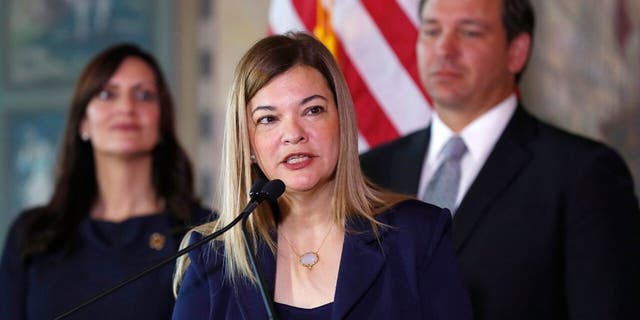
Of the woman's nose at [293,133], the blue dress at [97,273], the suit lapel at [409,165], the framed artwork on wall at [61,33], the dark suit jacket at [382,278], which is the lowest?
the blue dress at [97,273]

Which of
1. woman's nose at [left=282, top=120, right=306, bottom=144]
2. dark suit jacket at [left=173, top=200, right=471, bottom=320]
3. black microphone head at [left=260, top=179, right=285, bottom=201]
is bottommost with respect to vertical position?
dark suit jacket at [left=173, top=200, right=471, bottom=320]

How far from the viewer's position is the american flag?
369 centimetres

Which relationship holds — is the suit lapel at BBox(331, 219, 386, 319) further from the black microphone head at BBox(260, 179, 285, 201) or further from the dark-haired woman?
the dark-haired woman

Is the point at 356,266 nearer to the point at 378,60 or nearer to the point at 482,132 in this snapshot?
the point at 482,132

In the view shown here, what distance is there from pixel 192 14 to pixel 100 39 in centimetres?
54

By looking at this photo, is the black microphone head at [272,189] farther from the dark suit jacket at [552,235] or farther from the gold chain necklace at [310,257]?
the dark suit jacket at [552,235]

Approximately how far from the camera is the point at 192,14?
217 inches

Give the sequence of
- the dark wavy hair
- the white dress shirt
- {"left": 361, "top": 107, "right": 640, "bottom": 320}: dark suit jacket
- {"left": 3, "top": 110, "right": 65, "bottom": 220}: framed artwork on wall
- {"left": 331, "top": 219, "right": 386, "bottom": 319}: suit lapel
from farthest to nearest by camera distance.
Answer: {"left": 3, "top": 110, "right": 65, "bottom": 220}: framed artwork on wall, the dark wavy hair, the white dress shirt, {"left": 361, "top": 107, "right": 640, "bottom": 320}: dark suit jacket, {"left": 331, "top": 219, "right": 386, "bottom": 319}: suit lapel

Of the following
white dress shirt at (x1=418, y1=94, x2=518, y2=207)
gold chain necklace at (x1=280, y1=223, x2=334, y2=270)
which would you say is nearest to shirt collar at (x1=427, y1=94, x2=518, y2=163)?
white dress shirt at (x1=418, y1=94, x2=518, y2=207)

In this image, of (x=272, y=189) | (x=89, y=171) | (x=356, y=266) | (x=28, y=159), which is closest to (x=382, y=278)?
(x=356, y=266)

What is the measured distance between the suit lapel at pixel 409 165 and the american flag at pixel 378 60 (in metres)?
0.50

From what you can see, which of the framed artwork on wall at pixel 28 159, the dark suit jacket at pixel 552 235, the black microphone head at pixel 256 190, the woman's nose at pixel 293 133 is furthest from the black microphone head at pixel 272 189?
the framed artwork on wall at pixel 28 159

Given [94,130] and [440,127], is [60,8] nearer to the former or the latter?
[94,130]

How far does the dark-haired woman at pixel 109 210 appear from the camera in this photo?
3.25 m
